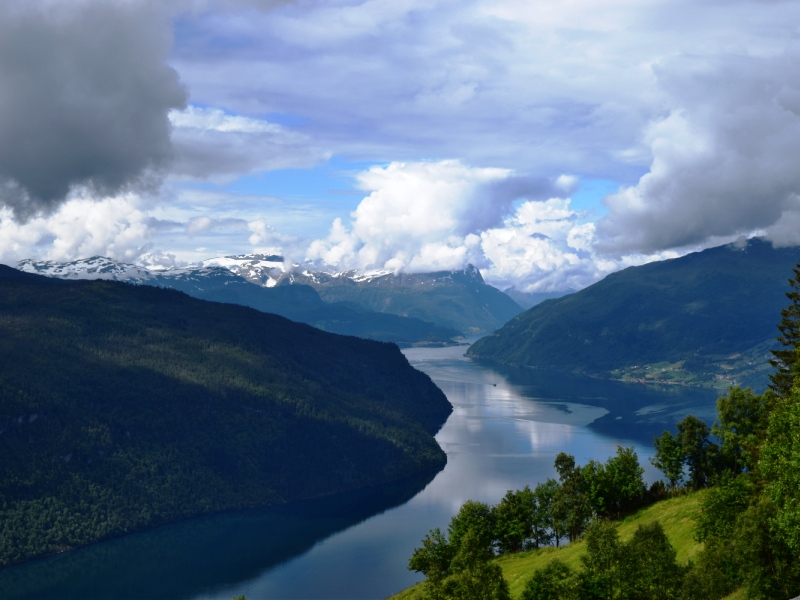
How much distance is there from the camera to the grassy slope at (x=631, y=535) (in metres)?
87.1

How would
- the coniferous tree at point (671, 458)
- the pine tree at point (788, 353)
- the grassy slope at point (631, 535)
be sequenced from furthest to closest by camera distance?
the coniferous tree at point (671, 458), the pine tree at point (788, 353), the grassy slope at point (631, 535)

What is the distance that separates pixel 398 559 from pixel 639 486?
64980mm

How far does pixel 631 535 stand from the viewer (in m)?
95.2

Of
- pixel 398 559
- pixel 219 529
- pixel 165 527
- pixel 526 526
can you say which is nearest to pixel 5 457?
pixel 165 527

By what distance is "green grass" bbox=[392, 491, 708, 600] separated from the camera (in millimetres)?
86938

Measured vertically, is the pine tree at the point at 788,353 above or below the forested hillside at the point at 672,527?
above

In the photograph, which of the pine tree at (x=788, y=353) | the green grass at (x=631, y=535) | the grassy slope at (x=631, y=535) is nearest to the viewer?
the green grass at (x=631, y=535)

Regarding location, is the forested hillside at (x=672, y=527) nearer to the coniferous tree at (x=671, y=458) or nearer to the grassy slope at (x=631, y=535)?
the coniferous tree at (x=671, y=458)

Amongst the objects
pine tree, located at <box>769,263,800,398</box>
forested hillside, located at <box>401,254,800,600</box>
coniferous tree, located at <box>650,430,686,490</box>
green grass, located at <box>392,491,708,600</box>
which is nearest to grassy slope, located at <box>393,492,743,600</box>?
green grass, located at <box>392,491,708,600</box>

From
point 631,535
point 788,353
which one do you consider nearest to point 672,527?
point 631,535

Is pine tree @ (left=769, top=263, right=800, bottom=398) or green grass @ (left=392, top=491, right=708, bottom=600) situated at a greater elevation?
pine tree @ (left=769, top=263, right=800, bottom=398)

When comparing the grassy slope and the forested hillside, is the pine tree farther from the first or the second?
the grassy slope

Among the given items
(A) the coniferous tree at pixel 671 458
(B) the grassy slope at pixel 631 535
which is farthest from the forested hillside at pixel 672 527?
(B) the grassy slope at pixel 631 535

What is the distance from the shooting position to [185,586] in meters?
157
